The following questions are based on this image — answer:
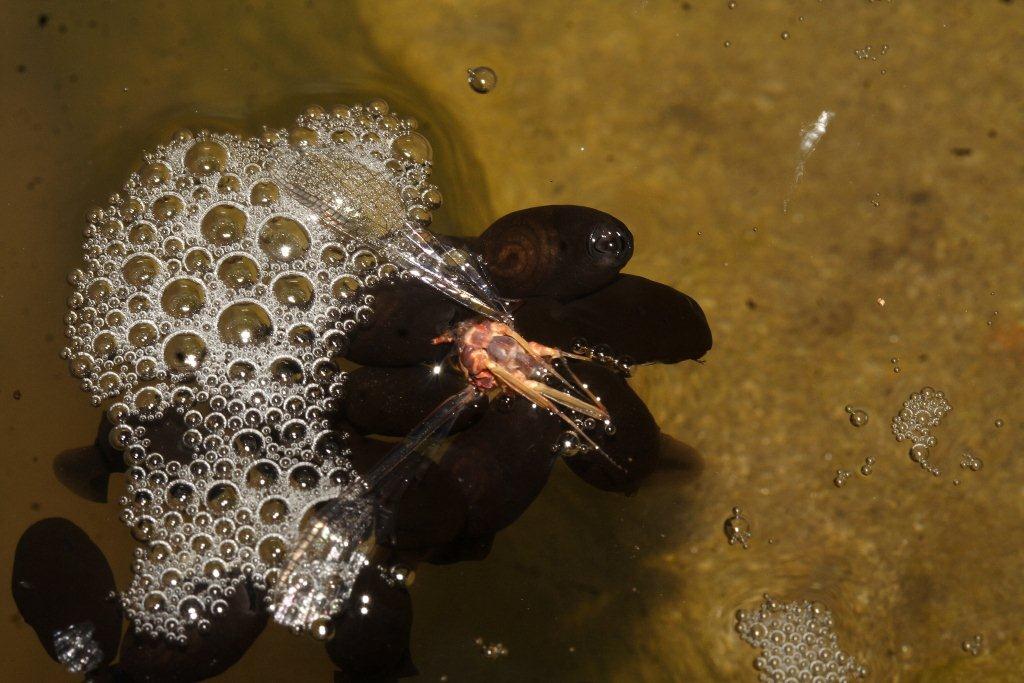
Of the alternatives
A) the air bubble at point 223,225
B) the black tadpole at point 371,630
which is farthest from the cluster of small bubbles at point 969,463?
the air bubble at point 223,225

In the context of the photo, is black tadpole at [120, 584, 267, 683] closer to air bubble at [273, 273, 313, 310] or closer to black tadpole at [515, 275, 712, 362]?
air bubble at [273, 273, 313, 310]

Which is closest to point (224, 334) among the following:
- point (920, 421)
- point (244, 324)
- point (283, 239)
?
point (244, 324)

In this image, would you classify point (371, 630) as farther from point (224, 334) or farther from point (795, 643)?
point (795, 643)

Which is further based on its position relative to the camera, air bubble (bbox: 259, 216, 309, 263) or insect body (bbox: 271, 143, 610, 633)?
air bubble (bbox: 259, 216, 309, 263)

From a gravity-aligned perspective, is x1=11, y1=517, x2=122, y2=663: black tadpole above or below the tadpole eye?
below

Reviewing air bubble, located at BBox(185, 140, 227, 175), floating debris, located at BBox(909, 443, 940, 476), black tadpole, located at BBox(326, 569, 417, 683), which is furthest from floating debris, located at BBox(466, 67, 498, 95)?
floating debris, located at BBox(909, 443, 940, 476)

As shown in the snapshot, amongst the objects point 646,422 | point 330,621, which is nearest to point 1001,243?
point 646,422

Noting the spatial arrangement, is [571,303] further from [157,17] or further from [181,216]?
[157,17]
